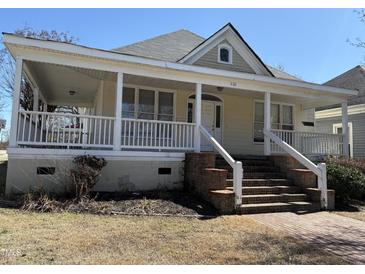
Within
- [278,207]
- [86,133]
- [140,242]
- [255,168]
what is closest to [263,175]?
[255,168]

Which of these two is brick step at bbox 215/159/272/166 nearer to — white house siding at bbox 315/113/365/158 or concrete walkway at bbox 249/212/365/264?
concrete walkway at bbox 249/212/365/264

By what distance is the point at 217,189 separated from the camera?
8719mm

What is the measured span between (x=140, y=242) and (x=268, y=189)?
4862mm

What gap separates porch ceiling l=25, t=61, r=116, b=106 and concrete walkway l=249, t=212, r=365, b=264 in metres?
6.74

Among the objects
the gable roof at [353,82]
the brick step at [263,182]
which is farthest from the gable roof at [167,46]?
the gable roof at [353,82]

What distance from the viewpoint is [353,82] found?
786 inches

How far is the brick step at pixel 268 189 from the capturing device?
902cm

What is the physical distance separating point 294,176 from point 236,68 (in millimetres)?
5704

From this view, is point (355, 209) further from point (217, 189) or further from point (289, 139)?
point (289, 139)

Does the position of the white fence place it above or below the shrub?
above

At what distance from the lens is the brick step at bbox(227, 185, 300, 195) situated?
29.6 feet

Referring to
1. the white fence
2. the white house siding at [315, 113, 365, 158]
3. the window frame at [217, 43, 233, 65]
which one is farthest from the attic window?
the white house siding at [315, 113, 365, 158]

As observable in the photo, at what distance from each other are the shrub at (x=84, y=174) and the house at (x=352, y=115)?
47.5 ft

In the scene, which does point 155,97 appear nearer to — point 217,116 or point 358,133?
point 217,116
